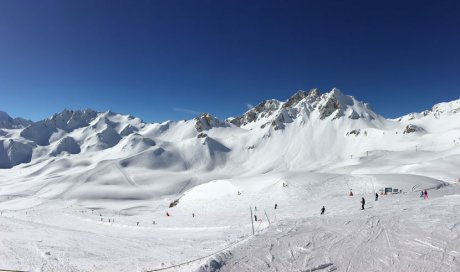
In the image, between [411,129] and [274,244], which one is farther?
[411,129]

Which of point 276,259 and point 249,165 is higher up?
point 249,165

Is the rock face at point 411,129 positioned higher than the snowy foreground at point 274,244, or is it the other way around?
the rock face at point 411,129

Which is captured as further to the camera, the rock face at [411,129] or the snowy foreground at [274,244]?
the rock face at [411,129]

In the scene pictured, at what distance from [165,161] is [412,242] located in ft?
592

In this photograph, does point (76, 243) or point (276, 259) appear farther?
point (76, 243)

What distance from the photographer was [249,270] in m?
16.7

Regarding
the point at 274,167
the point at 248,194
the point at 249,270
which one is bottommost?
the point at 249,270

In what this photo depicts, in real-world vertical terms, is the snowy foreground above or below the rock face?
below

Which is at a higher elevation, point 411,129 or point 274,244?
point 411,129

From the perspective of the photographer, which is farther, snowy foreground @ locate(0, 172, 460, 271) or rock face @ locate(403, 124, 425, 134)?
rock face @ locate(403, 124, 425, 134)

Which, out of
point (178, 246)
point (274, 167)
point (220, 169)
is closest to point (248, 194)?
point (178, 246)

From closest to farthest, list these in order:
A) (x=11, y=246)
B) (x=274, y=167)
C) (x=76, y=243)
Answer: (x=11, y=246) → (x=76, y=243) → (x=274, y=167)

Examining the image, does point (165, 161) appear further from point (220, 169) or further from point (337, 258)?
point (337, 258)

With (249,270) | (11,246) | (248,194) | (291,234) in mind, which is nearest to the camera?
(249,270)
